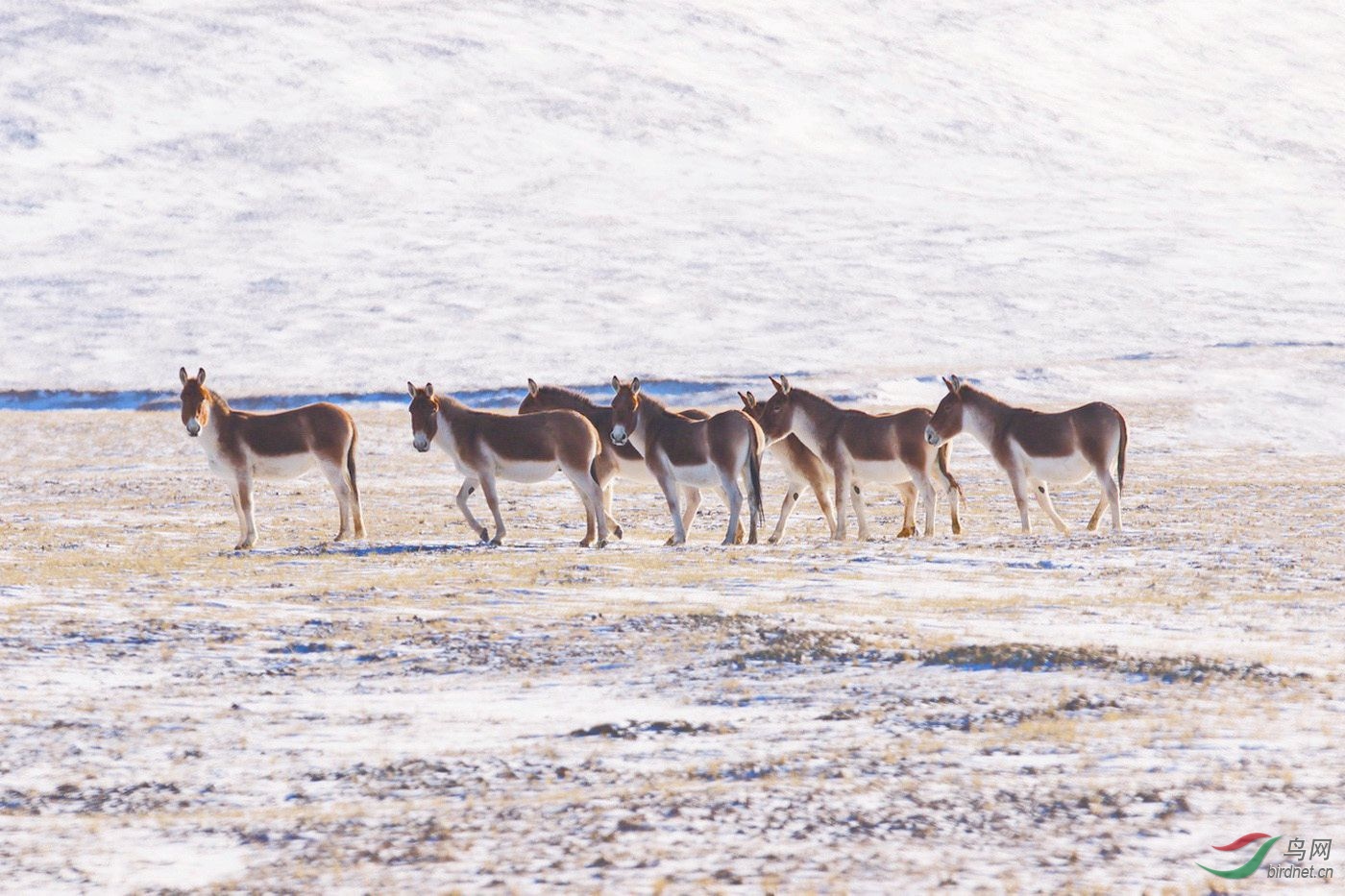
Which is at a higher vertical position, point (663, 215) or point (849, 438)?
point (663, 215)

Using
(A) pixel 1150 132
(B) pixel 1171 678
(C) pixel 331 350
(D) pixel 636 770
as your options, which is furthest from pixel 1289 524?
(A) pixel 1150 132

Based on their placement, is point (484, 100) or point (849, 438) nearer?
point (849, 438)

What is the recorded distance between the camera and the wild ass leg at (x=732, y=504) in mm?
18953

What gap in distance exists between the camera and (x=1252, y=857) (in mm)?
7027

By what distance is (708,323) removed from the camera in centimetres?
6444

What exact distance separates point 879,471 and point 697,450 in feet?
8.44

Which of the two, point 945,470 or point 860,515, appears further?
point 945,470

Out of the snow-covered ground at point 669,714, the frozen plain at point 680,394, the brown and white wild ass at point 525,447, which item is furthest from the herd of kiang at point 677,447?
the snow-covered ground at point 669,714

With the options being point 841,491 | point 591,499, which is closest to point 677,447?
point 591,499

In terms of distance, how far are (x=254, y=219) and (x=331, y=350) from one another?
27400 millimetres

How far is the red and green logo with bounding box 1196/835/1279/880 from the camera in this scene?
6.88 m

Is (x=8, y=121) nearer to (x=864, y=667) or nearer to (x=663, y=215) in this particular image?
(x=663, y=215)

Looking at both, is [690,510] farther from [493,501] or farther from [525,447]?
[493,501]

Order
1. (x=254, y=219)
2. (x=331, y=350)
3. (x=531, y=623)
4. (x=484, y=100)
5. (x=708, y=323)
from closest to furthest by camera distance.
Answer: (x=531, y=623) → (x=331, y=350) → (x=708, y=323) → (x=254, y=219) → (x=484, y=100)
